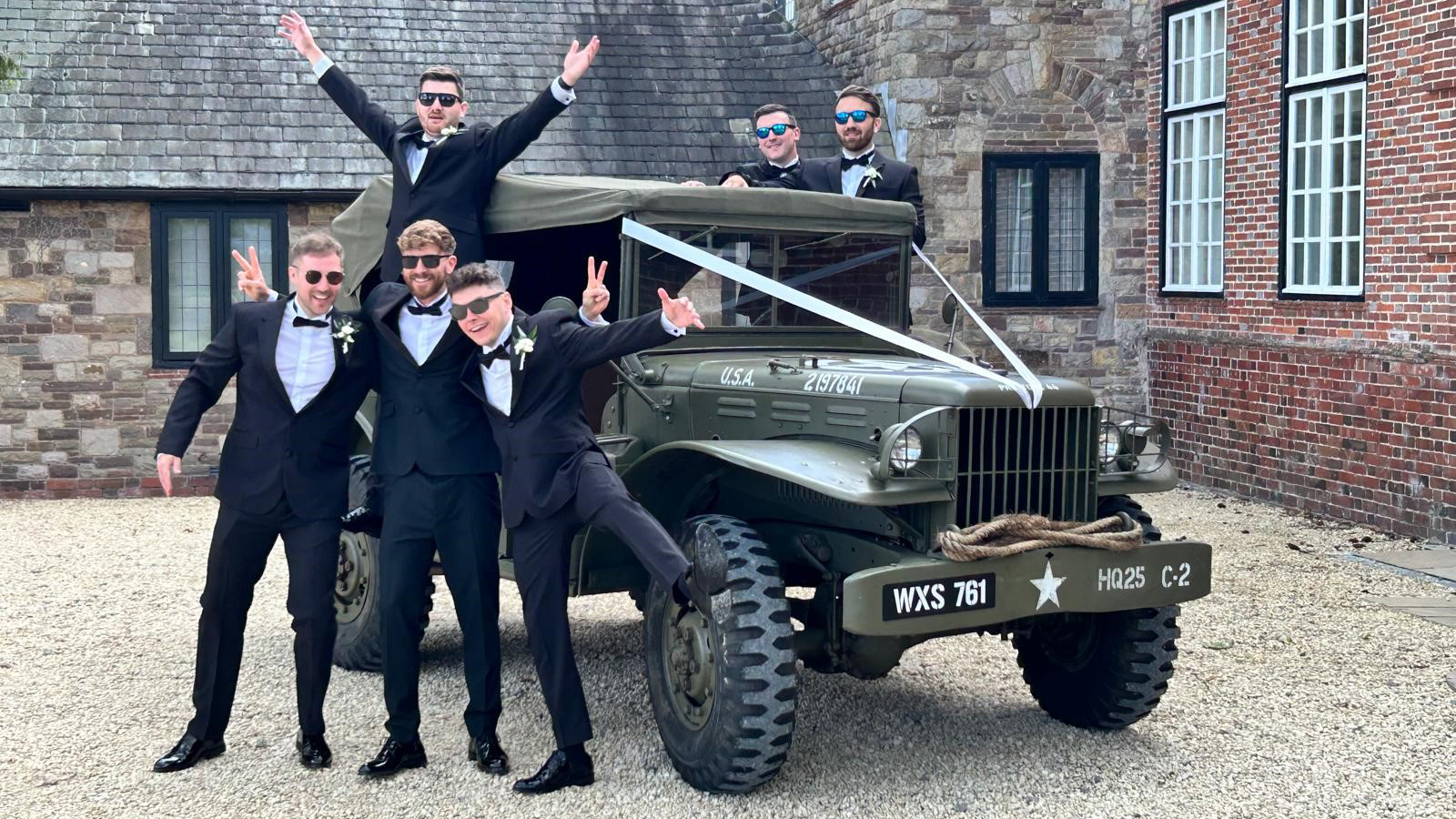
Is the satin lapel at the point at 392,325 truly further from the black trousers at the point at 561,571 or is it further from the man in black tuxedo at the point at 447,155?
the man in black tuxedo at the point at 447,155

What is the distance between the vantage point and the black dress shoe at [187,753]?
5.44 meters

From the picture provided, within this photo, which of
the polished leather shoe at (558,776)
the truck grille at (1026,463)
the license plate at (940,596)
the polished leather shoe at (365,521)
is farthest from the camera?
the polished leather shoe at (365,521)

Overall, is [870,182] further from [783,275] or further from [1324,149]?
[1324,149]

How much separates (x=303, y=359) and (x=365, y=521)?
0.67 metres

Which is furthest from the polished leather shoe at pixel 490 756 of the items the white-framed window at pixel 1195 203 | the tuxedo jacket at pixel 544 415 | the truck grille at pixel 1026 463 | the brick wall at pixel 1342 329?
the white-framed window at pixel 1195 203

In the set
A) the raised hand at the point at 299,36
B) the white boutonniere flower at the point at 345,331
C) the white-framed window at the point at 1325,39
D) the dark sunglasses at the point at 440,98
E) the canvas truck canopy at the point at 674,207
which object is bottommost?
the white boutonniere flower at the point at 345,331

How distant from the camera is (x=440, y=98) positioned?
20.8ft

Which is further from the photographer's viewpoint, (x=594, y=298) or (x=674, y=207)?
(x=674, y=207)

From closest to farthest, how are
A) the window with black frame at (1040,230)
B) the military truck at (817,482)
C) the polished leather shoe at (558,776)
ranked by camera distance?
the military truck at (817,482) < the polished leather shoe at (558,776) < the window with black frame at (1040,230)

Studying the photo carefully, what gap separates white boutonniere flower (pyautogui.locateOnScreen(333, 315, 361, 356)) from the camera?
539 cm

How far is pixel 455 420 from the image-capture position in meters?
5.36

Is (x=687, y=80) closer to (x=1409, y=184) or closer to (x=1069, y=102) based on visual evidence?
(x=1069, y=102)

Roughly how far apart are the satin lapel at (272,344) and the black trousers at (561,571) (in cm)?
93

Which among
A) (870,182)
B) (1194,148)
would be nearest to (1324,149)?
(1194,148)
